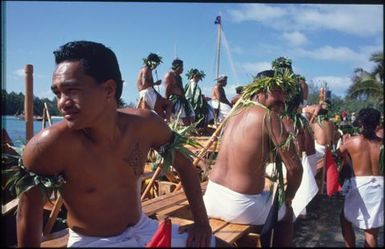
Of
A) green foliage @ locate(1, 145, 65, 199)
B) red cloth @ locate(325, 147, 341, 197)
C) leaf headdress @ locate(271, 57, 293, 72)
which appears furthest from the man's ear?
leaf headdress @ locate(271, 57, 293, 72)

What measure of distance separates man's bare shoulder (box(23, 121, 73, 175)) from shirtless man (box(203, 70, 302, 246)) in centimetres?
157

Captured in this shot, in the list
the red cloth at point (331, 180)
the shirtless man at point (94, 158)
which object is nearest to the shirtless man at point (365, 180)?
the red cloth at point (331, 180)

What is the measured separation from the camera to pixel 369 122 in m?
4.41

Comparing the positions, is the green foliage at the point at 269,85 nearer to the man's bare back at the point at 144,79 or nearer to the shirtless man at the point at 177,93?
the man's bare back at the point at 144,79

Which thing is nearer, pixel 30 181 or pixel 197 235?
pixel 30 181

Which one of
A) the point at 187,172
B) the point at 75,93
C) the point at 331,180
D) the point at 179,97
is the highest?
the point at 179,97

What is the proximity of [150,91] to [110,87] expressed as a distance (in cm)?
625

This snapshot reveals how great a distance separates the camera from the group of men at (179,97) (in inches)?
327

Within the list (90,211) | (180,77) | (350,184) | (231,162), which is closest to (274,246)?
(231,162)

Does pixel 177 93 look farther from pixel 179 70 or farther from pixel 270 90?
pixel 270 90

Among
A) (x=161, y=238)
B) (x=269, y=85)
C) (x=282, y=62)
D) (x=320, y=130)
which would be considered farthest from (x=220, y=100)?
(x=161, y=238)

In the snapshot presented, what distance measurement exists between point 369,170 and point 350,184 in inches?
11.4

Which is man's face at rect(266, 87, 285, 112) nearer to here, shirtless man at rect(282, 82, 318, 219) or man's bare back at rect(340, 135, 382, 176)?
shirtless man at rect(282, 82, 318, 219)

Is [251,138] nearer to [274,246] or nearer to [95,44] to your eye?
[274,246]
